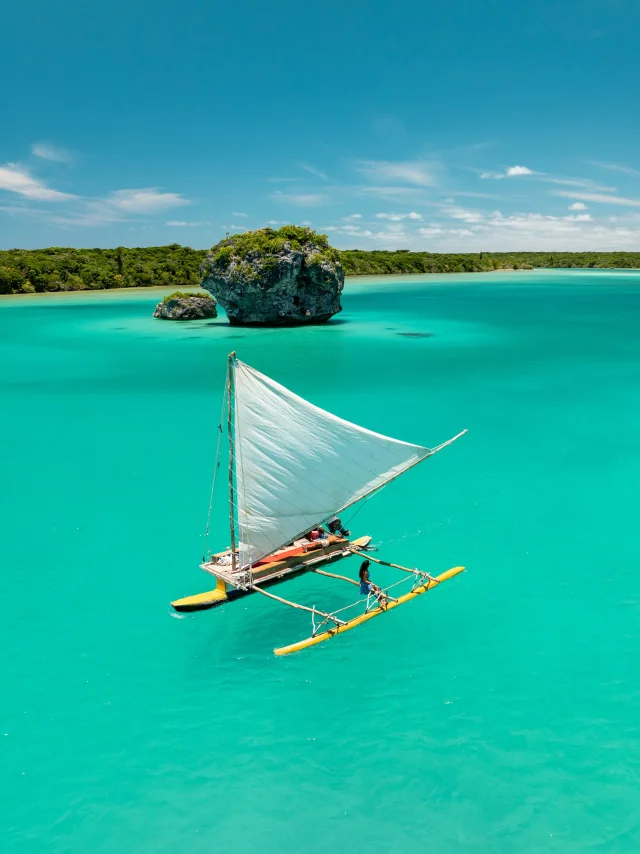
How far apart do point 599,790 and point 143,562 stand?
14.0 metres

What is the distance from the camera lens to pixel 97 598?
18844mm

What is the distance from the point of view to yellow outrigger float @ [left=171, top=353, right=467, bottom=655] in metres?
17.0

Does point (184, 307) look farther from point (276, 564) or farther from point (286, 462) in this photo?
point (276, 564)

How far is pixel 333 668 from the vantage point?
15.7 meters

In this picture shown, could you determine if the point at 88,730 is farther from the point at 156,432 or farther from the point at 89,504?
the point at 156,432

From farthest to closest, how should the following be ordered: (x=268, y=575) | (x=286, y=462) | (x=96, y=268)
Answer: (x=96, y=268)
(x=286, y=462)
(x=268, y=575)

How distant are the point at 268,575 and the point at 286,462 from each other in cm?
305

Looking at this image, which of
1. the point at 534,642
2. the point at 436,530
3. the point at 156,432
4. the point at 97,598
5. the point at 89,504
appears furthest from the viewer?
the point at 156,432

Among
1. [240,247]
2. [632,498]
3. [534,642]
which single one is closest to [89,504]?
[534,642]

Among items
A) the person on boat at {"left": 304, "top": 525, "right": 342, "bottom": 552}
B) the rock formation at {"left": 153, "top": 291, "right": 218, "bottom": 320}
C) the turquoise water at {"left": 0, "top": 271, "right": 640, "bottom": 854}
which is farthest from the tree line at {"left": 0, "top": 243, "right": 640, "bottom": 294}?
the person on boat at {"left": 304, "top": 525, "right": 342, "bottom": 552}

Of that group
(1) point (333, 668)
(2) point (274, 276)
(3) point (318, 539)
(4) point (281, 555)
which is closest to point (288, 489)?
(4) point (281, 555)

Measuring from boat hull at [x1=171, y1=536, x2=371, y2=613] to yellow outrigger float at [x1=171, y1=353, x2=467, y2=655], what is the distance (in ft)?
0.09

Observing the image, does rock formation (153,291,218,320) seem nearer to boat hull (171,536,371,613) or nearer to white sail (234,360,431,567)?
white sail (234,360,431,567)

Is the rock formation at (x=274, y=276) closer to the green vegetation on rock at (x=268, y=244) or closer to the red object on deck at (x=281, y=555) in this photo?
the green vegetation on rock at (x=268, y=244)
